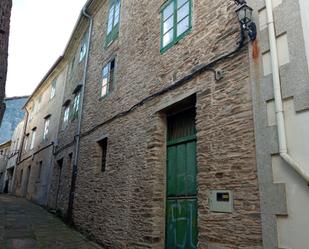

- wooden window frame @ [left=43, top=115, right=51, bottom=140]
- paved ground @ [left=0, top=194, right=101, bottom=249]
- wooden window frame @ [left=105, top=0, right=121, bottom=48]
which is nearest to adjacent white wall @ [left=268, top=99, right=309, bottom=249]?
paved ground @ [left=0, top=194, right=101, bottom=249]

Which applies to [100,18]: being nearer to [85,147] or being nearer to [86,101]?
[86,101]

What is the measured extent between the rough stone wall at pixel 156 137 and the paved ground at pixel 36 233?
19.7 inches

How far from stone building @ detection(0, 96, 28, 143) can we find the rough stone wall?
22189mm

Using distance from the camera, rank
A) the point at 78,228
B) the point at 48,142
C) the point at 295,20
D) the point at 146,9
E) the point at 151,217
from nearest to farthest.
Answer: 1. the point at 295,20
2. the point at 151,217
3. the point at 146,9
4. the point at 78,228
5. the point at 48,142

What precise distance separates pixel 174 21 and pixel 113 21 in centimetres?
401

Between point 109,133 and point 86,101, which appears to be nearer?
point 109,133

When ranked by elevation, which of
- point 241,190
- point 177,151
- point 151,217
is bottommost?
point 151,217

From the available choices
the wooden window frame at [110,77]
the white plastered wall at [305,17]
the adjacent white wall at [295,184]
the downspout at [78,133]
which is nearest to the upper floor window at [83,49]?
the downspout at [78,133]

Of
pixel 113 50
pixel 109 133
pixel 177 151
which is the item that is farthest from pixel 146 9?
pixel 177 151

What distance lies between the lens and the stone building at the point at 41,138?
50.1 ft

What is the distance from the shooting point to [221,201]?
4418 millimetres

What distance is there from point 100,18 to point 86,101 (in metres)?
3.15

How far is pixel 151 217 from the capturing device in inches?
232

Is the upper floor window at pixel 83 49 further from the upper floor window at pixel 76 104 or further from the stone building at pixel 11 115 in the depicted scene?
the stone building at pixel 11 115
